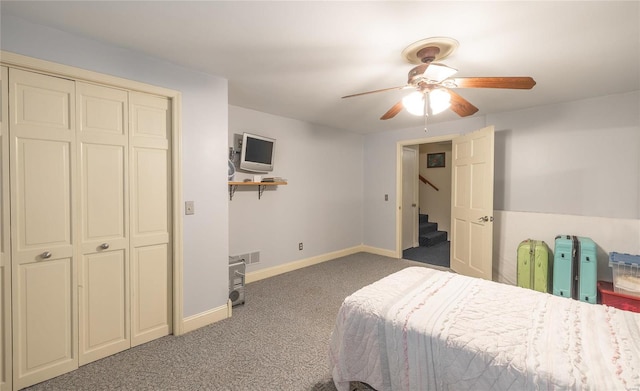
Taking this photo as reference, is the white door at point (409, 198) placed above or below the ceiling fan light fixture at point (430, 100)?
below

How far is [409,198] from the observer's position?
5.60 m

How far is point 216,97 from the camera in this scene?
104 inches

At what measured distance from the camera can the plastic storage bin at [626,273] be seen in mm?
2652

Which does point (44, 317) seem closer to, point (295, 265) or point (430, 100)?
point (295, 265)

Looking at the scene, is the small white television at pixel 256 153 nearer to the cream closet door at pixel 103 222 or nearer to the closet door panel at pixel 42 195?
the cream closet door at pixel 103 222

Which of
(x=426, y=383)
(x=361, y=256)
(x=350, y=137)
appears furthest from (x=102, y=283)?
(x=350, y=137)

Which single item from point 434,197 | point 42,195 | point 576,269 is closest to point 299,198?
point 42,195

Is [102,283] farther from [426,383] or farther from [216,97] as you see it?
[426,383]

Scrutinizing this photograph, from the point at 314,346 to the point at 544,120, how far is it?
382 centimetres

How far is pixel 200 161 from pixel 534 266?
3.80 metres

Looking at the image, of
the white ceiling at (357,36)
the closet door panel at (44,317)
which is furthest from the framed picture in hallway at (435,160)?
the closet door panel at (44,317)

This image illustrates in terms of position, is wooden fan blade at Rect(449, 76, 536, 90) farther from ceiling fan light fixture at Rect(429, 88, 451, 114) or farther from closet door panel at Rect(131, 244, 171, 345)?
closet door panel at Rect(131, 244, 171, 345)

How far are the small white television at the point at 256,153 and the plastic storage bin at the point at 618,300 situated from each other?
3973mm

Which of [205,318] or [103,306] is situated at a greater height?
[103,306]
